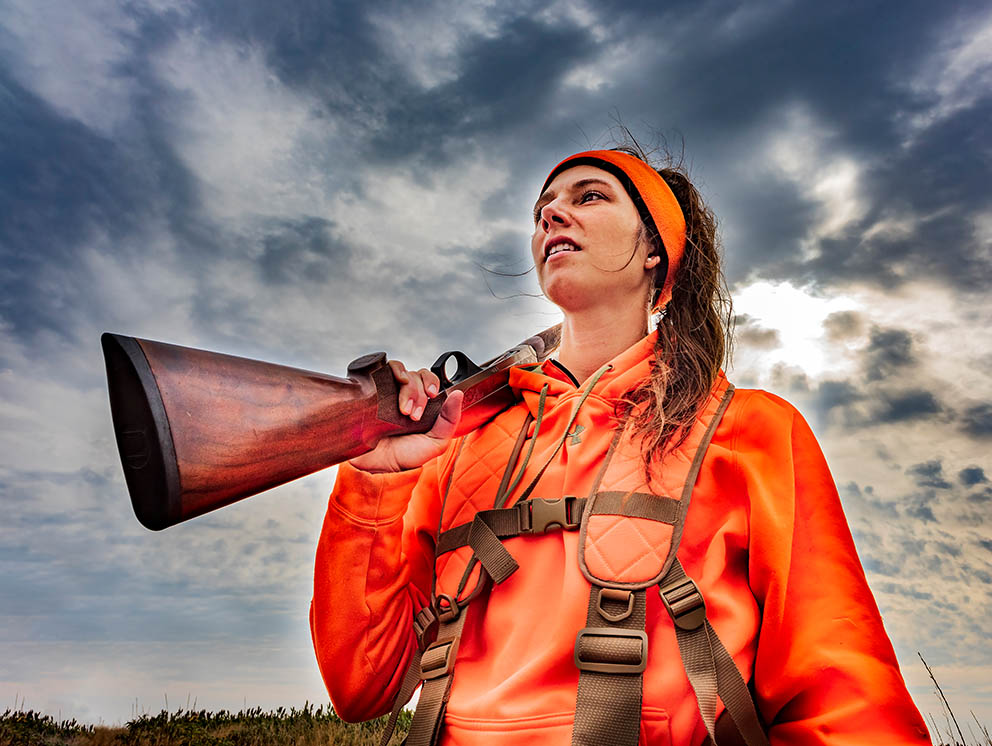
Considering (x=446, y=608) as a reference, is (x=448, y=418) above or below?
above

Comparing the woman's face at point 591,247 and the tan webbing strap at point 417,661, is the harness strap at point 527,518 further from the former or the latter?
the woman's face at point 591,247

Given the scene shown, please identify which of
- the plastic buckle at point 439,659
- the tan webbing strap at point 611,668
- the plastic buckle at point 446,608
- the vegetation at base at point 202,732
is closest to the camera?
the tan webbing strap at point 611,668

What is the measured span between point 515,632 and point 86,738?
7.65 meters

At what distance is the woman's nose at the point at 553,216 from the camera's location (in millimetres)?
3920

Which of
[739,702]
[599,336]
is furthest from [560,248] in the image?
[739,702]

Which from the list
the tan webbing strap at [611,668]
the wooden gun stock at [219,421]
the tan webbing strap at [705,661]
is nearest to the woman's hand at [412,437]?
the wooden gun stock at [219,421]

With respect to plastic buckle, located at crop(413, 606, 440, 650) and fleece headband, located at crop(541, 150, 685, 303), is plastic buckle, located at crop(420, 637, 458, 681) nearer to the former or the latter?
plastic buckle, located at crop(413, 606, 440, 650)

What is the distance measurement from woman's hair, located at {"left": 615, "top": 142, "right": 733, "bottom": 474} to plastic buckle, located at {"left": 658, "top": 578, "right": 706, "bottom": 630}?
1.71 ft

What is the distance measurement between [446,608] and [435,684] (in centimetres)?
33

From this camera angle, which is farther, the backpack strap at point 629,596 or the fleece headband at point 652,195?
the fleece headband at point 652,195

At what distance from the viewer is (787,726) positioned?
9.27 feet

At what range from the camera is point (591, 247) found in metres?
3.84

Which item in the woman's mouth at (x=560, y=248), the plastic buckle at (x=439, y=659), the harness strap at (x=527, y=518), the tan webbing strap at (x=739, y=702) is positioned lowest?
the tan webbing strap at (x=739, y=702)

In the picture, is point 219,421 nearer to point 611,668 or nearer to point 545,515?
point 545,515
